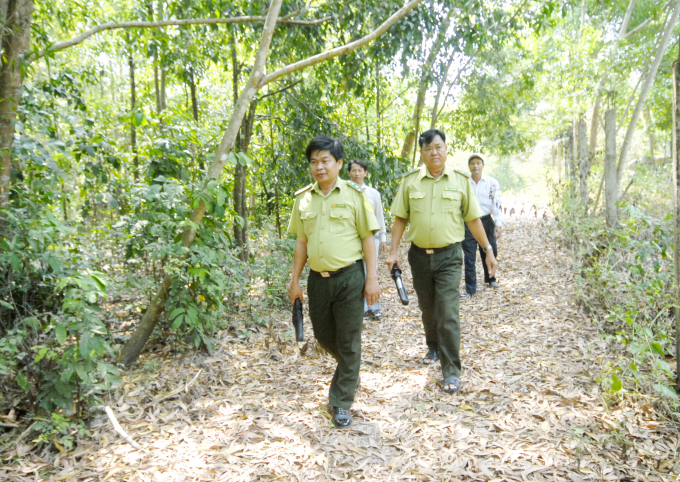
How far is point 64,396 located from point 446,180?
3.18m

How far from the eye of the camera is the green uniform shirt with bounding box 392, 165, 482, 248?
12.0 feet

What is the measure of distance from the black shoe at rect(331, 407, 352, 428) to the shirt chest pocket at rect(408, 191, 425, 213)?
5.57 feet

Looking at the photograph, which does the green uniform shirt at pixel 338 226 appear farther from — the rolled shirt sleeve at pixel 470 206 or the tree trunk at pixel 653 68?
the tree trunk at pixel 653 68

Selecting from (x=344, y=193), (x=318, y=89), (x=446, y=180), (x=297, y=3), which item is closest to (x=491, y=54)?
(x=318, y=89)

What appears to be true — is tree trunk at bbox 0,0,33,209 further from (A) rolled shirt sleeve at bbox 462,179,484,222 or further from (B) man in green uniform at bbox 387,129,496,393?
(A) rolled shirt sleeve at bbox 462,179,484,222

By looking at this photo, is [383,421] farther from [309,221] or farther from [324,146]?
[324,146]

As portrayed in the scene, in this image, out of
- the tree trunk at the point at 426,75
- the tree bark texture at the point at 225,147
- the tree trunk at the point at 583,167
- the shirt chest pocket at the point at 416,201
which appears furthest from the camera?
the tree trunk at the point at 583,167

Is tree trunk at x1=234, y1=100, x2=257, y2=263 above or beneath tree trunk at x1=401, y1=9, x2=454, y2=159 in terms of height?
beneath

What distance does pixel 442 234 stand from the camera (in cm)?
363

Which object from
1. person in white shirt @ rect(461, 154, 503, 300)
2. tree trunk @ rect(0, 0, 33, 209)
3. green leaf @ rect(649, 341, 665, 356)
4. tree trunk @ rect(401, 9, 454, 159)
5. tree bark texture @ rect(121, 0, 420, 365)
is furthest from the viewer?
tree trunk @ rect(401, 9, 454, 159)

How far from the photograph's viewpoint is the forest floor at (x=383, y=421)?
8.70ft

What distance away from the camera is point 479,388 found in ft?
12.0

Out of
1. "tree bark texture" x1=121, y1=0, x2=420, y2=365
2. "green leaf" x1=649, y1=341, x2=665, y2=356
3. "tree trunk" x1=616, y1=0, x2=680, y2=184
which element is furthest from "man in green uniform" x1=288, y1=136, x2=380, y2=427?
"tree trunk" x1=616, y1=0, x2=680, y2=184

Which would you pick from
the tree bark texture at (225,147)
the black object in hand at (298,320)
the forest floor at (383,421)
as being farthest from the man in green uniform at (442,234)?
the tree bark texture at (225,147)
